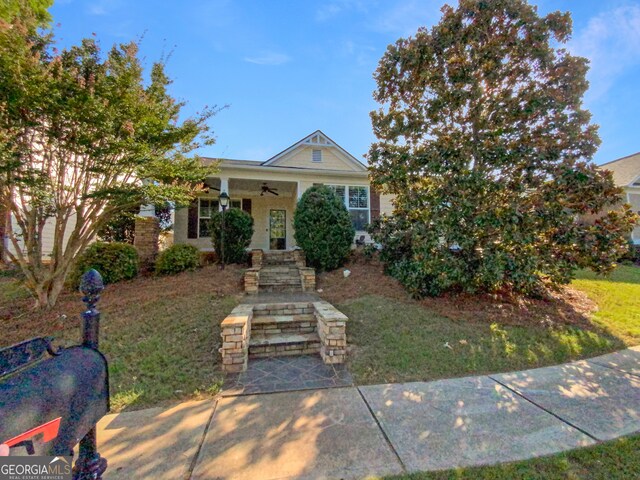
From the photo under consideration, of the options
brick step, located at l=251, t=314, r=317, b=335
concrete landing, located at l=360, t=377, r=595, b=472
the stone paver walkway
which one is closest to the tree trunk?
brick step, located at l=251, t=314, r=317, b=335

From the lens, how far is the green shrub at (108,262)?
7004 mm

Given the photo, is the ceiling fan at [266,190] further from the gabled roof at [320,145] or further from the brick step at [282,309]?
the brick step at [282,309]

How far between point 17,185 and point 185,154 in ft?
9.84

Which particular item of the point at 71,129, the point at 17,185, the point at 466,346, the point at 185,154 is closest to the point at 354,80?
the point at 185,154

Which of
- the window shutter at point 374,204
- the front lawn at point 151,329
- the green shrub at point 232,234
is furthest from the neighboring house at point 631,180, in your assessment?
the front lawn at point 151,329

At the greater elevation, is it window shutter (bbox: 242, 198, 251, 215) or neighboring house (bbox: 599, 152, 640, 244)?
neighboring house (bbox: 599, 152, 640, 244)

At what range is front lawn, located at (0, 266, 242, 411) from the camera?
3.43 m

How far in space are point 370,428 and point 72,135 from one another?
6.39 m

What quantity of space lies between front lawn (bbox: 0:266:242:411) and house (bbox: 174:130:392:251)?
4.31 m

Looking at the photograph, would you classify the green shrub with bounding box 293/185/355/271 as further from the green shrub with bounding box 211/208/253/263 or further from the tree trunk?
the tree trunk

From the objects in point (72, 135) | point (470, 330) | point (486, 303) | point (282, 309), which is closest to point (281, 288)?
point (282, 309)

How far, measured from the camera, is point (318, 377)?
367 centimetres

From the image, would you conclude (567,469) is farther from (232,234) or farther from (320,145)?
(320,145)

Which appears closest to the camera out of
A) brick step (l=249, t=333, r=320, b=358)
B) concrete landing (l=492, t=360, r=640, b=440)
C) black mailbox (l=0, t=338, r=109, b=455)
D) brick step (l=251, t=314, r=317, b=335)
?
black mailbox (l=0, t=338, r=109, b=455)
